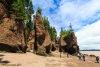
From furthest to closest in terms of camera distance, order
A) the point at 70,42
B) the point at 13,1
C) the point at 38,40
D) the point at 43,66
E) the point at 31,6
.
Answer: the point at 70,42
the point at 31,6
the point at 38,40
the point at 13,1
the point at 43,66

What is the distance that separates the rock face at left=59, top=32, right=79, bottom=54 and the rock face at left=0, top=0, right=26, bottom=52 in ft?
166

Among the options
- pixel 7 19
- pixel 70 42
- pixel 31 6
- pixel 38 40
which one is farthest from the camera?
pixel 70 42

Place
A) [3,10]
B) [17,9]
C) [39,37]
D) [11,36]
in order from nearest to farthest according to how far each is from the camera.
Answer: [11,36] → [3,10] → [17,9] → [39,37]

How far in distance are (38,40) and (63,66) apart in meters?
23.0

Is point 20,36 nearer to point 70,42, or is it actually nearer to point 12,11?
point 12,11

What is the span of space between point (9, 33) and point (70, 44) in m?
55.6

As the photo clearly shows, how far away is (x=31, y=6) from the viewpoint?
69750 millimetres

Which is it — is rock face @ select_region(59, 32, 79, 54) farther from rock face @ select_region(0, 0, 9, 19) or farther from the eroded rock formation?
rock face @ select_region(0, 0, 9, 19)

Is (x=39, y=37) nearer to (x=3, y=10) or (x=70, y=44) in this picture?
(x=3, y=10)

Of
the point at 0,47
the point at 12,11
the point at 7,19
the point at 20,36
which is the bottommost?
the point at 0,47

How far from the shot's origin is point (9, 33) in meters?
38.8

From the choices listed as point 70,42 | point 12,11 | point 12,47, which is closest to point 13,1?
point 12,11

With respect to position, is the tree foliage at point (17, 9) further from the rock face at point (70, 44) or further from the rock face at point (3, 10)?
the rock face at point (70, 44)

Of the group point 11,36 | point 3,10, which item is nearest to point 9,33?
point 11,36
